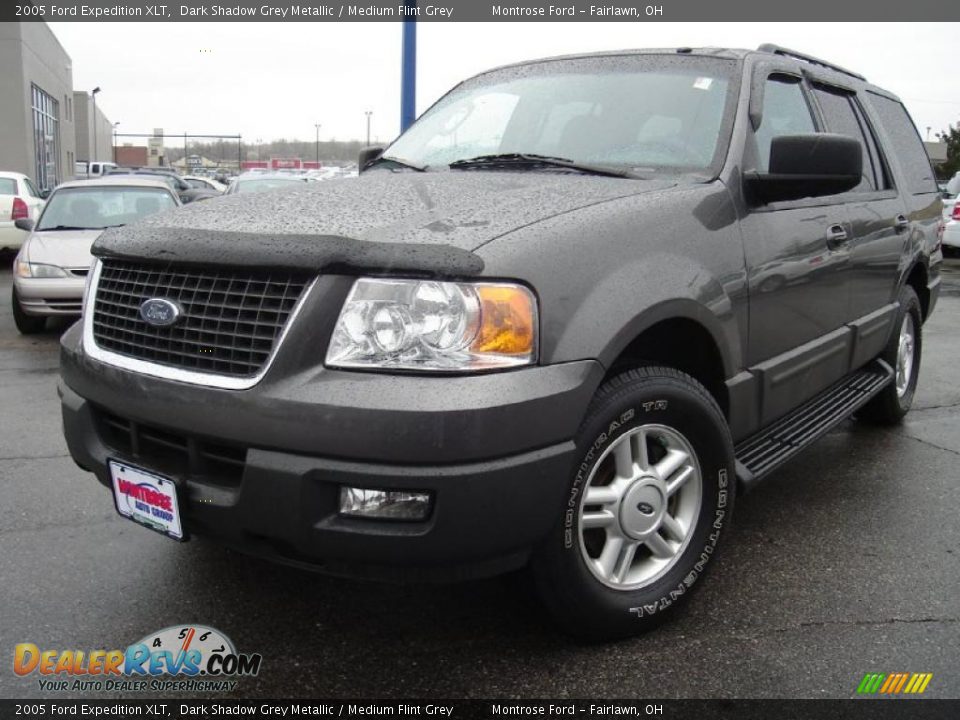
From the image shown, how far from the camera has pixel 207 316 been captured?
2.32m

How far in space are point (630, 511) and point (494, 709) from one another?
26.5 inches

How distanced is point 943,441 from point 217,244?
422 cm

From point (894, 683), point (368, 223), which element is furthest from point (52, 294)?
point (894, 683)

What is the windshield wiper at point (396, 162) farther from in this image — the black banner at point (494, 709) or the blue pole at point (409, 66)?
the blue pole at point (409, 66)

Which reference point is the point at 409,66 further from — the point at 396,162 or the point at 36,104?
the point at 36,104

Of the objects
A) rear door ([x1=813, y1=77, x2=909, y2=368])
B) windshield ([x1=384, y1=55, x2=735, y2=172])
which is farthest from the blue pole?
rear door ([x1=813, y1=77, x2=909, y2=368])

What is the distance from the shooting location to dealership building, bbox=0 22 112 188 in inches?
1161

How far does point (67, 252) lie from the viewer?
308 inches

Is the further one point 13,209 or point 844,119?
point 13,209

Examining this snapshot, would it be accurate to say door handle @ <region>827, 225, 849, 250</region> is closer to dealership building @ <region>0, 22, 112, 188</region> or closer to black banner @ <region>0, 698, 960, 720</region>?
black banner @ <region>0, 698, 960, 720</region>

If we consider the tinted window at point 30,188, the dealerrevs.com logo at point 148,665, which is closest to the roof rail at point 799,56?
the dealerrevs.com logo at point 148,665

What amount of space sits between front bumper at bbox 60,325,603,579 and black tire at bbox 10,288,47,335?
6.48 meters

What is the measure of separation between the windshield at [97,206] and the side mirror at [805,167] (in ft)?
23.6

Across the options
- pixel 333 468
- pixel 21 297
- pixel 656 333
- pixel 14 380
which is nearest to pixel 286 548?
pixel 333 468
